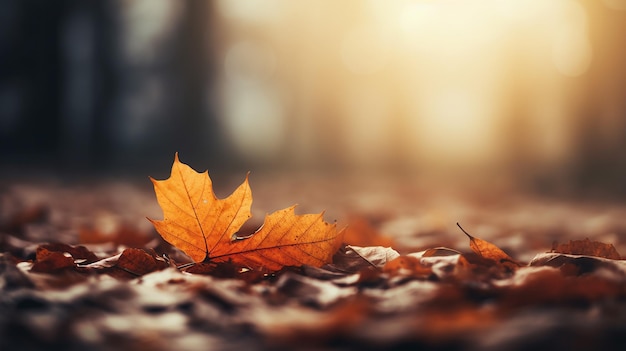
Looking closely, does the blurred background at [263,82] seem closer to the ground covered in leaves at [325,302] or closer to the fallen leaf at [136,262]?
the ground covered in leaves at [325,302]

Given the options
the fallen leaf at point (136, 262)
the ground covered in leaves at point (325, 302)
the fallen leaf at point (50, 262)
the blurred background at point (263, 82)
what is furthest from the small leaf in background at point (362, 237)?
the blurred background at point (263, 82)

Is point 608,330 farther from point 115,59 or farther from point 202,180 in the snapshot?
point 115,59

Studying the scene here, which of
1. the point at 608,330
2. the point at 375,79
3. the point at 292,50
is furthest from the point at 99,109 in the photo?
the point at 375,79

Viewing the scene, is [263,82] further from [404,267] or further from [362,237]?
[404,267]

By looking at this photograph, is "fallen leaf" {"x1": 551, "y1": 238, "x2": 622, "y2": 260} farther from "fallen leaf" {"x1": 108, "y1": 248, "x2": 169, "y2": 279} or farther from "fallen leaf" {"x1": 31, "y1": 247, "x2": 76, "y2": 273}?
"fallen leaf" {"x1": 31, "y1": 247, "x2": 76, "y2": 273}

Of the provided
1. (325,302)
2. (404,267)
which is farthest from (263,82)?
(325,302)
